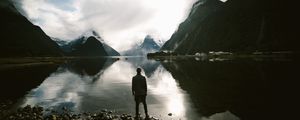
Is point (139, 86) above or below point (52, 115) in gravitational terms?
above

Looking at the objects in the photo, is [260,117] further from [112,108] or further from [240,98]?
→ [112,108]

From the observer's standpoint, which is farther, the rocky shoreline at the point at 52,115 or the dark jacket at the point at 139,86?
the dark jacket at the point at 139,86

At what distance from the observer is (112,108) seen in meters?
24.1

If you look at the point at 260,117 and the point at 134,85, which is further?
the point at 134,85

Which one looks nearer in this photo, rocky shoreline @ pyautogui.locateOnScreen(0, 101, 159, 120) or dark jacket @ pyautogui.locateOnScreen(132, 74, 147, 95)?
rocky shoreline @ pyautogui.locateOnScreen(0, 101, 159, 120)

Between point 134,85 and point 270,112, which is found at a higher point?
point 134,85

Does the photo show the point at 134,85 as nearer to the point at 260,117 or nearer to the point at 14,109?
the point at 260,117

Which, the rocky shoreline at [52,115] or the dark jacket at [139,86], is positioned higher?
the dark jacket at [139,86]

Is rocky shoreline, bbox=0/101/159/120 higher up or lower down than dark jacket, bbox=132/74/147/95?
lower down

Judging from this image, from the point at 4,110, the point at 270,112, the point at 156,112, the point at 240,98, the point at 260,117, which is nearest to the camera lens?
the point at 260,117

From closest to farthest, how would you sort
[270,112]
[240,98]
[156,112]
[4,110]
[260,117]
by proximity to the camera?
1. [260,117]
2. [270,112]
3. [156,112]
4. [4,110]
5. [240,98]

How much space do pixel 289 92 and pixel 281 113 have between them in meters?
9.58

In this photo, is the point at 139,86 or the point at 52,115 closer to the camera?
the point at 52,115

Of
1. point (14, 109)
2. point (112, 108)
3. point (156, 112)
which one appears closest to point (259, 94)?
point (156, 112)
